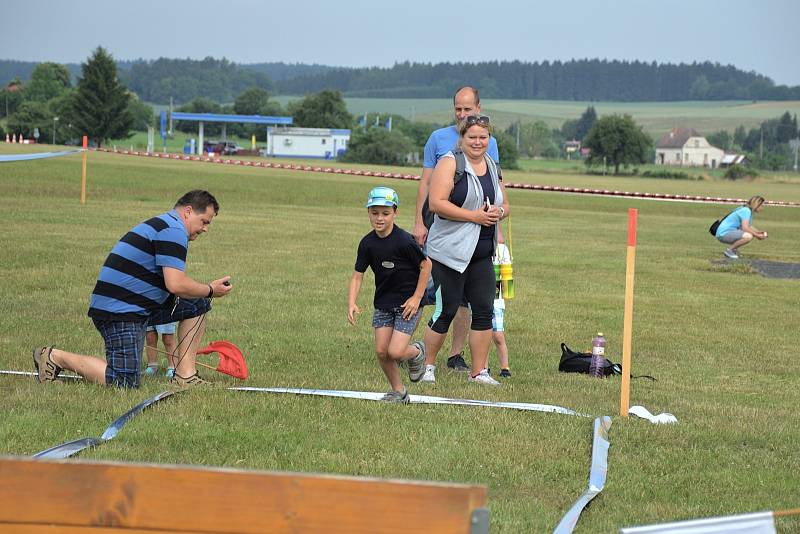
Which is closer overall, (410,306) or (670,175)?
(410,306)

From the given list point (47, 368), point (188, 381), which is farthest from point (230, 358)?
point (47, 368)

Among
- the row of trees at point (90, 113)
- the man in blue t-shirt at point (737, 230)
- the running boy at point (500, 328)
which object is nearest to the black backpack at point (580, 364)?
the running boy at point (500, 328)

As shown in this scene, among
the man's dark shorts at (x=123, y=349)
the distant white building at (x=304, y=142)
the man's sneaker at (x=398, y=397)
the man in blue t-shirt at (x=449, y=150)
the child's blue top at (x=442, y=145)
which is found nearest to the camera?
the man's sneaker at (x=398, y=397)

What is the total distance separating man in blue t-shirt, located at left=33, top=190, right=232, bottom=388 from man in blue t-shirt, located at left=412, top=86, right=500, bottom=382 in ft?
6.21

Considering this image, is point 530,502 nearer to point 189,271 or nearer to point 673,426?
point 673,426

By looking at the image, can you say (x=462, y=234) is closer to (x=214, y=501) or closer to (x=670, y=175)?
(x=214, y=501)

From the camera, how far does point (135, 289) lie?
8.00m

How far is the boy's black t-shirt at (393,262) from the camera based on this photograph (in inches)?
310

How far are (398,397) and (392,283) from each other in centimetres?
80

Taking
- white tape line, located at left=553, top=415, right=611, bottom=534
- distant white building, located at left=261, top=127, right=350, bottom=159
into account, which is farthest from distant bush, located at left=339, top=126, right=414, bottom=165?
white tape line, located at left=553, top=415, right=611, bottom=534

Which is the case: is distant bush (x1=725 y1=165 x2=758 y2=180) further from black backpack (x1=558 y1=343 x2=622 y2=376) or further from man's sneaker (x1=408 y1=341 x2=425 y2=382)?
man's sneaker (x1=408 y1=341 x2=425 y2=382)

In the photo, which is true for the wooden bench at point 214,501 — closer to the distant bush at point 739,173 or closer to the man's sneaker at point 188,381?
the man's sneaker at point 188,381

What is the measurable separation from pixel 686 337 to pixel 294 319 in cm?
418

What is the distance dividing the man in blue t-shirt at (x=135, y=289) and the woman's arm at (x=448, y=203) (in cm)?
159
